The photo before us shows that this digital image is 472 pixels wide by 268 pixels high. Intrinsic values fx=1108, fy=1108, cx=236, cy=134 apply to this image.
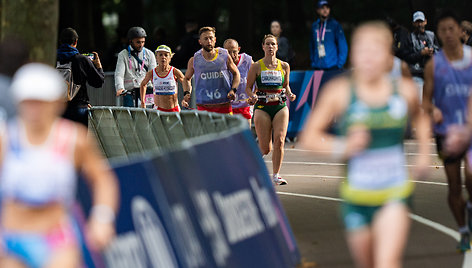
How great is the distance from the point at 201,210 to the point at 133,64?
1099cm

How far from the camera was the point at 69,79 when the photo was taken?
14.5 metres

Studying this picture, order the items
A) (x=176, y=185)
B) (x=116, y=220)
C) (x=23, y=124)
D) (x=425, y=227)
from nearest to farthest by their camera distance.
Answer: (x=23, y=124) < (x=116, y=220) < (x=176, y=185) < (x=425, y=227)

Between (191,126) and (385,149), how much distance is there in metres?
5.28

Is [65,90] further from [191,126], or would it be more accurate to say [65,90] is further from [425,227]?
[425,227]

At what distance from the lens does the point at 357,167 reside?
6.90m

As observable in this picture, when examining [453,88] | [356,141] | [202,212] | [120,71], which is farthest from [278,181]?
[356,141]

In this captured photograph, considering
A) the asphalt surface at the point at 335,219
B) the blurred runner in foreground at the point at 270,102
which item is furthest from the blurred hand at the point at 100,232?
the blurred runner in foreground at the point at 270,102

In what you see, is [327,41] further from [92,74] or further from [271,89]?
[92,74]

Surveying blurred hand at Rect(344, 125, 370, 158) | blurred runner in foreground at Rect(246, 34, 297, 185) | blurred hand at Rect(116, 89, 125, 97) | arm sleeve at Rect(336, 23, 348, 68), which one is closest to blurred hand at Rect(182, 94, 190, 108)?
blurred hand at Rect(116, 89, 125, 97)

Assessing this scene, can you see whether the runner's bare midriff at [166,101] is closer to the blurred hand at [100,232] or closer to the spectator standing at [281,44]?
the spectator standing at [281,44]

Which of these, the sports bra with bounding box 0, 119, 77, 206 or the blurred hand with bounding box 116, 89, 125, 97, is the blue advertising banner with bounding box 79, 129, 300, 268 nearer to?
the sports bra with bounding box 0, 119, 77, 206

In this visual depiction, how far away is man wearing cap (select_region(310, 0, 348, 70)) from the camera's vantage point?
22.5 m

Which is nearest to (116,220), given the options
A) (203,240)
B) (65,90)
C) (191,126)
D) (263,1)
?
(203,240)

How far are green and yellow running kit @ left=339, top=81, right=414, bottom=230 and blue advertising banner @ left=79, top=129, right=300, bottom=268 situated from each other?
→ 1.10 meters
